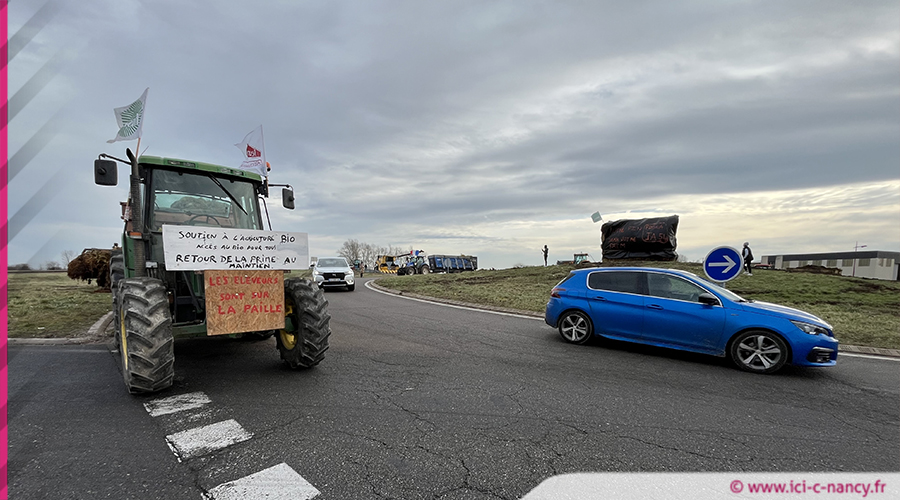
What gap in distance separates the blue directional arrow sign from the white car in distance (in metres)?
14.6

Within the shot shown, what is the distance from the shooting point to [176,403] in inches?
165

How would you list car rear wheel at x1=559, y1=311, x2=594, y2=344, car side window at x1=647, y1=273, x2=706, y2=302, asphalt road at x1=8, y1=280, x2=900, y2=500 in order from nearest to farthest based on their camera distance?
asphalt road at x1=8, y1=280, x2=900, y2=500 → car side window at x1=647, y1=273, x2=706, y2=302 → car rear wheel at x1=559, y1=311, x2=594, y2=344

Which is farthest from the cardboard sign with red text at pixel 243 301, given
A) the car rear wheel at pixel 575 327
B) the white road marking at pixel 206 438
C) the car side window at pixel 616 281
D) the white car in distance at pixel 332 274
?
the white car in distance at pixel 332 274

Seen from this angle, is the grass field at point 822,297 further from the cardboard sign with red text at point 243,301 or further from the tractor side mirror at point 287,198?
the cardboard sign with red text at point 243,301

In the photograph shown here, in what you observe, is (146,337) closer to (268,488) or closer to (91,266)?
(268,488)

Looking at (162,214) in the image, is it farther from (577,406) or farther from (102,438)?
(577,406)

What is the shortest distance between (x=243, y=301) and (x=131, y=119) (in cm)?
331

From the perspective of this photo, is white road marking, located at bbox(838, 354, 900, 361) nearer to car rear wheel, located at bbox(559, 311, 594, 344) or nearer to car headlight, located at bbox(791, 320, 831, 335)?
car headlight, located at bbox(791, 320, 831, 335)

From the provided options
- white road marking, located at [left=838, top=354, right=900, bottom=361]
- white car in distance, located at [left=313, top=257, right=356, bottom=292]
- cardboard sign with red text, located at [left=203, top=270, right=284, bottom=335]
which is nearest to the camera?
cardboard sign with red text, located at [left=203, top=270, right=284, bottom=335]

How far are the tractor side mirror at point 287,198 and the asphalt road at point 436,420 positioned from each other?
235 cm

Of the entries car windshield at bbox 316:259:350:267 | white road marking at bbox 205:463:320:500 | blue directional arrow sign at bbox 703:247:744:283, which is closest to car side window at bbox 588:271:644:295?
blue directional arrow sign at bbox 703:247:744:283

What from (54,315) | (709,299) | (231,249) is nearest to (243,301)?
(231,249)

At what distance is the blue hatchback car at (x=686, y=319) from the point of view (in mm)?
5793

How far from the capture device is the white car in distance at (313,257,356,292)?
1836 cm
